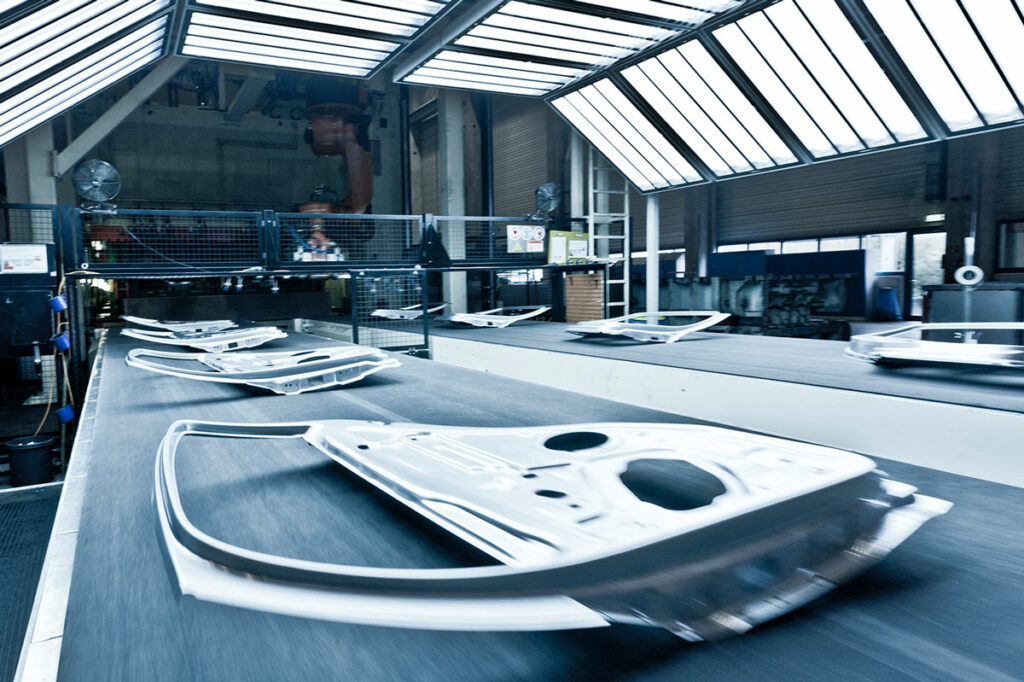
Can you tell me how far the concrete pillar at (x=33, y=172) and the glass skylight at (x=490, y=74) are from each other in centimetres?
643

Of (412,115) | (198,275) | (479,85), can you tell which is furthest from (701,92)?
(412,115)

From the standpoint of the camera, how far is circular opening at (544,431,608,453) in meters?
1.39

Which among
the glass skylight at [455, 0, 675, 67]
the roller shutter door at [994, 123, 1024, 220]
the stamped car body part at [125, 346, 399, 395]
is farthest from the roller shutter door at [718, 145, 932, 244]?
the stamped car body part at [125, 346, 399, 395]

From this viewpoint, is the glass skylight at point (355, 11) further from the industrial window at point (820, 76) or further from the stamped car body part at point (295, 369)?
the stamped car body part at point (295, 369)

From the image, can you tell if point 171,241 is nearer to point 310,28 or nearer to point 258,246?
point 258,246

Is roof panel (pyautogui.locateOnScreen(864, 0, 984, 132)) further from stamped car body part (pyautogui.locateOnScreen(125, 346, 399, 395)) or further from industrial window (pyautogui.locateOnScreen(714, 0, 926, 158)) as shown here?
stamped car body part (pyautogui.locateOnScreen(125, 346, 399, 395))

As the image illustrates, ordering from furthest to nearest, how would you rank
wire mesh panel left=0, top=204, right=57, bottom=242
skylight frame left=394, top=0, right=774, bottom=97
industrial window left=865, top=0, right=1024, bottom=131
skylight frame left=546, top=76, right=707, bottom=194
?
1. wire mesh panel left=0, top=204, right=57, bottom=242
2. skylight frame left=546, top=76, right=707, bottom=194
3. skylight frame left=394, top=0, right=774, bottom=97
4. industrial window left=865, top=0, right=1024, bottom=131

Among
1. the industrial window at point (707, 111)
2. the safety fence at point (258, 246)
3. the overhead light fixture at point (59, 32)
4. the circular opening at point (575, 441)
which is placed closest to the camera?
the circular opening at point (575, 441)

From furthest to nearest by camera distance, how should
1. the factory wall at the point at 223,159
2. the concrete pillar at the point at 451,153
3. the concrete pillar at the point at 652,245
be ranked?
the factory wall at the point at 223,159 < the concrete pillar at the point at 451,153 < the concrete pillar at the point at 652,245

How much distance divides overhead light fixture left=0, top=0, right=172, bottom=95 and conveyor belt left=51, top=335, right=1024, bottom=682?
357 cm

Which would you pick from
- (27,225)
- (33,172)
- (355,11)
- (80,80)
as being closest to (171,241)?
(80,80)

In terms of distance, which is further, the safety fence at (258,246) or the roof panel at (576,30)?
the roof panel at (576,30)

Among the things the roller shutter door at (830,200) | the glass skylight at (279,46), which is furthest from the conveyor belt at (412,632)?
the roller shutter door at (830,200)

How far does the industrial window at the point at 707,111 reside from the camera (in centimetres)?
595
